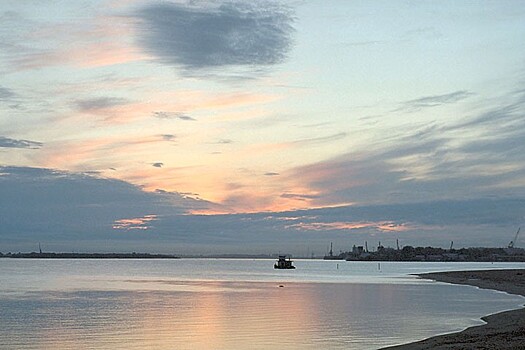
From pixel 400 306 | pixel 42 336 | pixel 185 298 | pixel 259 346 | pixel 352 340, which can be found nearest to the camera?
pixel 259 346

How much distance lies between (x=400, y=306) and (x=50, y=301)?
29.3 metres

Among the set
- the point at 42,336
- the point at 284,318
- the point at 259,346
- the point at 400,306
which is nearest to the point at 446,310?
the point at 400,306

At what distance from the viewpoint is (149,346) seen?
3112 centimetres

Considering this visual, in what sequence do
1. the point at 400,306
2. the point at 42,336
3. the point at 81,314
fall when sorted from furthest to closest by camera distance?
the point at 400,306 → the point at 81,314 → the point at 42,336

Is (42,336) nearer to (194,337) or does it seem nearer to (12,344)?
(12,344)

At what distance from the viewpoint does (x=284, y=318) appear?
44125 millimetres

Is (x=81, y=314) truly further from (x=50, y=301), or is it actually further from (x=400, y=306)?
(x=400, y=306)

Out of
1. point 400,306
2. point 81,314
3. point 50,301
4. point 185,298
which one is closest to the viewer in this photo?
point 81,314

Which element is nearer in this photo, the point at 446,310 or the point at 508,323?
the point at 508,323

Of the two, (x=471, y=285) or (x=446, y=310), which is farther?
(x=471, y=285)

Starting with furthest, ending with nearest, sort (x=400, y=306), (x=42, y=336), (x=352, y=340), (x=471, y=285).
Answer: (x=471, y=285), (x=400, y=306), (x=42, y=336), (x=352, y=340)

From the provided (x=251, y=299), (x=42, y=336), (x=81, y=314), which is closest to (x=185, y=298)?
(x=251, y=299)

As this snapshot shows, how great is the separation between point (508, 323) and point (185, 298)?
36152 mm

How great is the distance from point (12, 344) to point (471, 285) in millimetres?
69328
